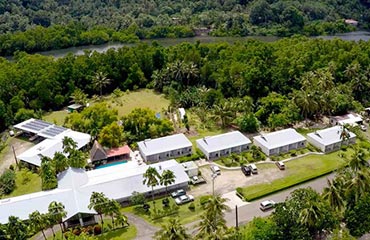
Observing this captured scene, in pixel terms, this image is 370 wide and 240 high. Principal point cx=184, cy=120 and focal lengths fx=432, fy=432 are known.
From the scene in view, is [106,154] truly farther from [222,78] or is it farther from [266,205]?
[222,78]

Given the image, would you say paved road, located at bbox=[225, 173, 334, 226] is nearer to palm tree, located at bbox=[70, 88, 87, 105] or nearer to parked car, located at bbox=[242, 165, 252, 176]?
parked car, located at bbox=[242, 165, 252, 176]

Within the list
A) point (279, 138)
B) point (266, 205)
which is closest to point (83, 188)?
point (266, 205)

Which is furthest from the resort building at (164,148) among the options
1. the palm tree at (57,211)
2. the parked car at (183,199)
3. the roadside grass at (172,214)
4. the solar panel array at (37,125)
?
the palm tree at (57,211)

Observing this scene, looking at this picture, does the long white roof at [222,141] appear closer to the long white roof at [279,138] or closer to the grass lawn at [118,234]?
the long white roof at [279,138]

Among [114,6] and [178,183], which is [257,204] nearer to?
[178,183]

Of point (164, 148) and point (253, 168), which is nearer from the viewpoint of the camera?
point (253, 168)

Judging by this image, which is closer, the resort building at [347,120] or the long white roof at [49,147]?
the long white roof at [49,147]
